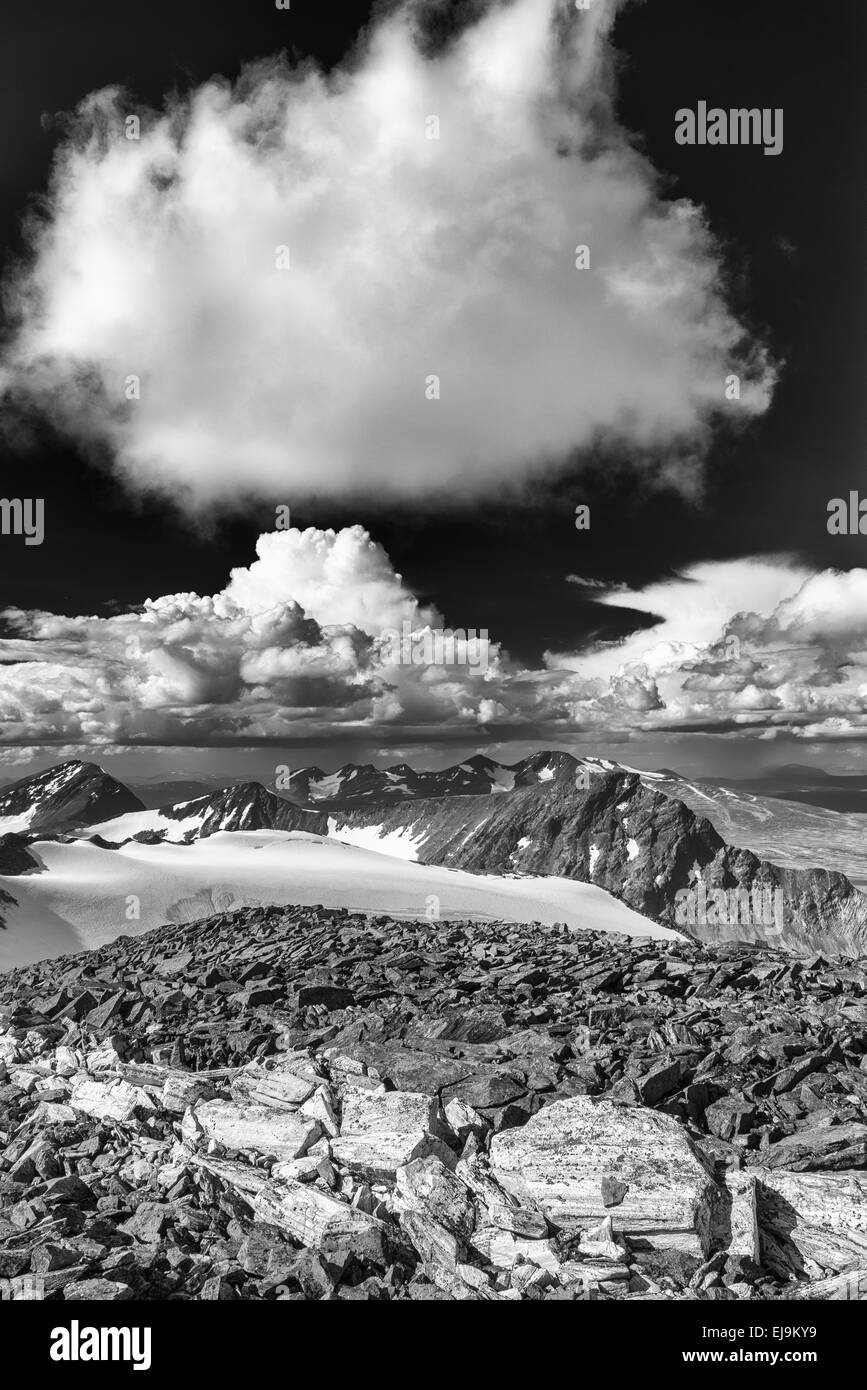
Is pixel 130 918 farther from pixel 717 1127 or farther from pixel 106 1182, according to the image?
pixel 717 1127

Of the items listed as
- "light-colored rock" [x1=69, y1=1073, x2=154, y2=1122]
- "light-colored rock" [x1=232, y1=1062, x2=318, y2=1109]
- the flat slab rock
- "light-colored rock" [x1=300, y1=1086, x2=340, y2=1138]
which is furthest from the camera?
"light-colored rock" [x1=69, y1=1073, x2=154, y2=1122]

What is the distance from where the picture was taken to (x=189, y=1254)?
20.9 feet

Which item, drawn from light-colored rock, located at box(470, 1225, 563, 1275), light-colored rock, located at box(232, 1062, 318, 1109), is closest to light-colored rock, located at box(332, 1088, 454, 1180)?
light-colored rock, located at box(232, 1062, 318, 1109)

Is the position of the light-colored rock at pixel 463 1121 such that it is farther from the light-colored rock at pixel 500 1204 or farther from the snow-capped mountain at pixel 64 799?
the snow-capped mountain at pixel 64 799

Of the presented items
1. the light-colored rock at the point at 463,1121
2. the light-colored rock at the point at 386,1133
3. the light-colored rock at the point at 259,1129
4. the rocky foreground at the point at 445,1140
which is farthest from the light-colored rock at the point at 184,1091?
the light-colored rock at the point at 463,1121

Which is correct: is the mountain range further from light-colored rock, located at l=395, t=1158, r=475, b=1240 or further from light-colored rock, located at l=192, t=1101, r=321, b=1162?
light-colored rock, located at l=395, t=1158, r=475, b=1240

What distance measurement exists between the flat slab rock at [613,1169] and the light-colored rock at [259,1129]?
2.07 m

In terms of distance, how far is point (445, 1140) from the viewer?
773 cm

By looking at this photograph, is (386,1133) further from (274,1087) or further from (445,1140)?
(274,1087)

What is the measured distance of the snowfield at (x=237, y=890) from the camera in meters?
23.1

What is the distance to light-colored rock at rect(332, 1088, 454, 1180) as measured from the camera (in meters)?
7.39

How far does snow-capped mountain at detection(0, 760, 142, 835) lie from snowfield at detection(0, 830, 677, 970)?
75.2m
